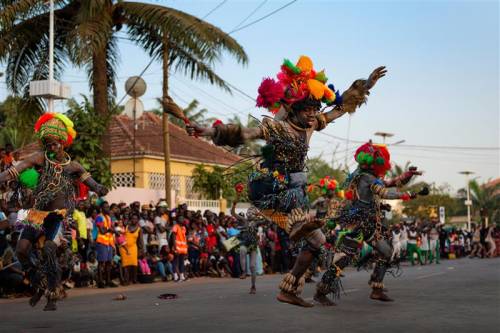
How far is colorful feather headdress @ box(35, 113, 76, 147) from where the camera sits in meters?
8.99

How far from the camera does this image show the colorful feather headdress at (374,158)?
10359mm

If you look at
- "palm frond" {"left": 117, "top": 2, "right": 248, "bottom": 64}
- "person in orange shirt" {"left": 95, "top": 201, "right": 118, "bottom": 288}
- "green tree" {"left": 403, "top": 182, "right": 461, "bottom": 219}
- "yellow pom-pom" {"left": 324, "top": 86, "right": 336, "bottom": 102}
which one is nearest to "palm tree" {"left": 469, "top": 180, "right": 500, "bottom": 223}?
"green tree" {"left": 403, "top": 182, "right": 461, "bottom": 219}

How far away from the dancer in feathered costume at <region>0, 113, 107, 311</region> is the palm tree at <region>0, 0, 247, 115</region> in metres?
11.3

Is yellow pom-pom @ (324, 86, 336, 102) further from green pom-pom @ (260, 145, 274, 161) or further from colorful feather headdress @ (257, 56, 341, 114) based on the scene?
green pom-pom @ (260, 145, 274, 161)

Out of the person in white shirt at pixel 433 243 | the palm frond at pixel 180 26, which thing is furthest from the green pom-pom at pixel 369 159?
the person in white shirt at pixel 433 243

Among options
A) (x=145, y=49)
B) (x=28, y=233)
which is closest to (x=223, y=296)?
(x=28, y=233)

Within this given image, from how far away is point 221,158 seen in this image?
41500 mm

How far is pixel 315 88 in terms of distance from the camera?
7.77m

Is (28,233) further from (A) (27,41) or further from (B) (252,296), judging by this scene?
(A) (27,41)

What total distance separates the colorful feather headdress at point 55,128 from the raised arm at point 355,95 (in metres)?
3.26

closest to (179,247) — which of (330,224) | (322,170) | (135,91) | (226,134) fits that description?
(135,91)

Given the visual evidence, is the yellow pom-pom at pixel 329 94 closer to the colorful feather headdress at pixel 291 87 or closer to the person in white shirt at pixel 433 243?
the colorful feather headdress at pixel 291 87

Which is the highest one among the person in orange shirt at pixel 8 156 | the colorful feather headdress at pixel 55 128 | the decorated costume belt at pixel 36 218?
the person in orange shirt at pixel 8 156

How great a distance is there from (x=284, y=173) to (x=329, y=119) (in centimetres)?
104
